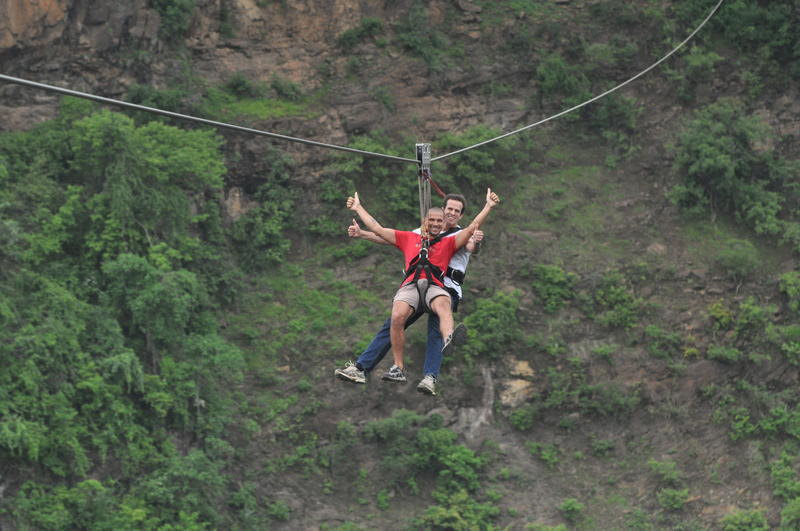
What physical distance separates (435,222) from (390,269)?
14802mm

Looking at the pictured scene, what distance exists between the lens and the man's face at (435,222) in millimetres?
11250

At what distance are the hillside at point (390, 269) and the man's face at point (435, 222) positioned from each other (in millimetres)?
11185

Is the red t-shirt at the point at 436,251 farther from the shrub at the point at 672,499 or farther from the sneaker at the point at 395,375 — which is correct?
the shrub at the point at 672,499

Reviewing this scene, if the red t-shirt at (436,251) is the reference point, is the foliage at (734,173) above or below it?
below

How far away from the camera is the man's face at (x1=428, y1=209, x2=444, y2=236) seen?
11250 millimetres

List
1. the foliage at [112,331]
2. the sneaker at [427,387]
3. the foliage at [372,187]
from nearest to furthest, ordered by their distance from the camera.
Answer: the sneaker at [427,387] → the foliage at [112,331] → the foliage at [372,187]

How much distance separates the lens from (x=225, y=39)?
27.8 metres

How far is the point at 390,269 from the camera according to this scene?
85.5 ft

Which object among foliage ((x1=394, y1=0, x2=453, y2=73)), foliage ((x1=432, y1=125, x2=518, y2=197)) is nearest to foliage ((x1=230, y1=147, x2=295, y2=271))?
foliage ((x1=432, y1=125, x2=518, y2=197))

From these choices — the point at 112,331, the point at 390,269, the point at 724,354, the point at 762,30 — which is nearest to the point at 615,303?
the point at 724,354

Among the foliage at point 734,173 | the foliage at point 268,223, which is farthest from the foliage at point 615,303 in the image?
the foliage at point 268,223

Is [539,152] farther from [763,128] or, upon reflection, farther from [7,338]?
[7,338]

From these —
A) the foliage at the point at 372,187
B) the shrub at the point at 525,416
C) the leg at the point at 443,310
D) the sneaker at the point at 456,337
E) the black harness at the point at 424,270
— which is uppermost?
the black harness at the point at 424,270

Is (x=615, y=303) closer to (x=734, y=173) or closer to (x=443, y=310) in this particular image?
(x=734, y=173)
